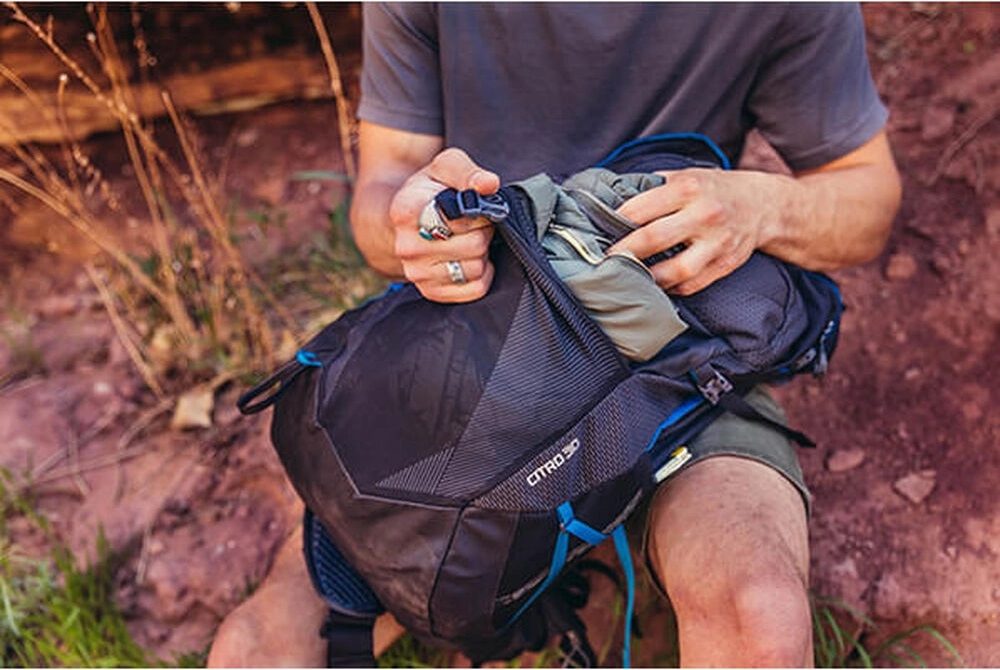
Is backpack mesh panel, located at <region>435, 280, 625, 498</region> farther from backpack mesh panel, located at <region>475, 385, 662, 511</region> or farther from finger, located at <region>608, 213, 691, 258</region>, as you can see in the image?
finger, located at <region>608, 213, 691, 258</region>

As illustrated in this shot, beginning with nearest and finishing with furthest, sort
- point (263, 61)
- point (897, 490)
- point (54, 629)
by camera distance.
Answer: point (897, 490) < point (54, 629) < point (263, 61)

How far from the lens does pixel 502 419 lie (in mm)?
1584

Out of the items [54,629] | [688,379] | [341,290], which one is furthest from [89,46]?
[688,379]

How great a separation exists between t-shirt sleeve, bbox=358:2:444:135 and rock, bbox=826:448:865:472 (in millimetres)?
1283

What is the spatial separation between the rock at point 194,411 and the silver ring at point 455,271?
1404 millimetres

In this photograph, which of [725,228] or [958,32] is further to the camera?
[958,32]

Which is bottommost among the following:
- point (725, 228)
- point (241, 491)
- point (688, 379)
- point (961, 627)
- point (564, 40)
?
point (961, 627)

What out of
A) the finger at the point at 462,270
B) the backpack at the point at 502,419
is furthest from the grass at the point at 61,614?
the finger at the point at 462,270

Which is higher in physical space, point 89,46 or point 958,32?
point 89,46

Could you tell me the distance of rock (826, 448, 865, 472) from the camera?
2.29 m

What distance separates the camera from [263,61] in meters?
3.52

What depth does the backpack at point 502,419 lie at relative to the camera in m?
1.59

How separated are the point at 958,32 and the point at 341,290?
2156 mm

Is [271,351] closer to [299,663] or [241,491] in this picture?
[241,491]
